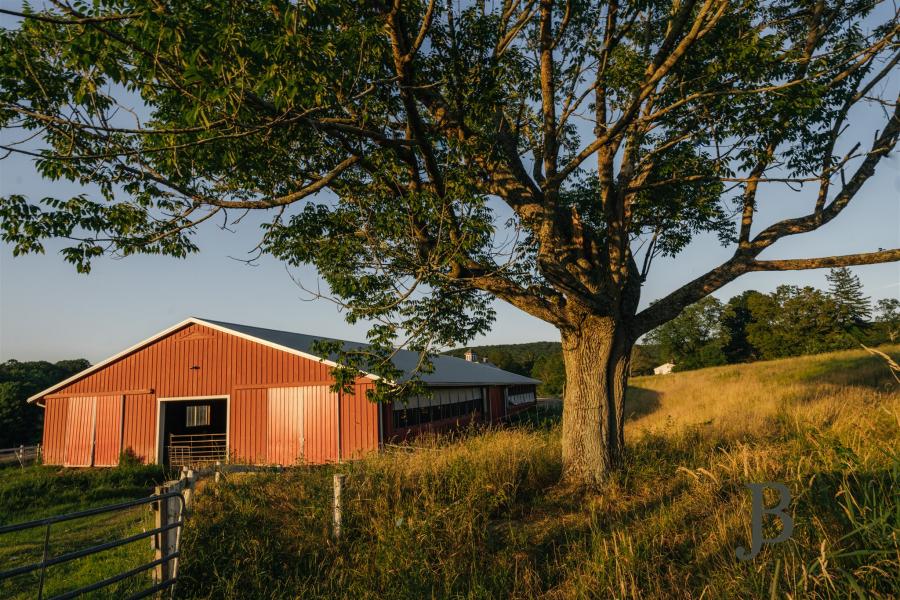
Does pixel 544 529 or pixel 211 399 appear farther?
pixel 211 399

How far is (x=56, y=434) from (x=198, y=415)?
5.49 m

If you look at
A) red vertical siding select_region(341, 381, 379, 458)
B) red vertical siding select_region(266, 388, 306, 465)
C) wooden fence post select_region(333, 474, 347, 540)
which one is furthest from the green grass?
red vertical siding select_region(341, 381, 379, 458)

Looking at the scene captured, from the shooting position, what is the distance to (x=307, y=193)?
777 cm

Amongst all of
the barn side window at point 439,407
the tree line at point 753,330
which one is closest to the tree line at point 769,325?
the tree line at point 753,330

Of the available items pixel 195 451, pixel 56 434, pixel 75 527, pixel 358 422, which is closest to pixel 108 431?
pixel 56 434

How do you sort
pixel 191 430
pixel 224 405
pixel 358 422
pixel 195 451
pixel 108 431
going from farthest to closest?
pixel 191 430 < pixel 224 405 < pixel 195 451 < pixel 108 431 < pixel 358 422

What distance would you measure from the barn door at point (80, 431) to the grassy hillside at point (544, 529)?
18.4 m

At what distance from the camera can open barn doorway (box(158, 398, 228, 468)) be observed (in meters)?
19.6

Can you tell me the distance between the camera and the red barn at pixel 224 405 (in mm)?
17109

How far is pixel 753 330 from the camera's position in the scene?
75688mm

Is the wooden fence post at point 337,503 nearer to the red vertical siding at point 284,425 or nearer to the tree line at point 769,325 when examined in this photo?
the red vertical siding at point 284,425

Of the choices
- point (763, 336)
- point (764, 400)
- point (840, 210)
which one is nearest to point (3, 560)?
point (840, 210)

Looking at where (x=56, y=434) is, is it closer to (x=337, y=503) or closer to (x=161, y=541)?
(x=161, y=541)

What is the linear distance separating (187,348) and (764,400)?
2109cm
